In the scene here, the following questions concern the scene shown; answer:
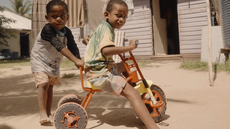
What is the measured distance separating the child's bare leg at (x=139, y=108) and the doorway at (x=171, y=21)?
8.23 metres

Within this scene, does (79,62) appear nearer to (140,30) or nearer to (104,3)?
(104,3)

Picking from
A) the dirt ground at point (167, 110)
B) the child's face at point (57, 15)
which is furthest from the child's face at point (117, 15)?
the dirt ground at point (167, 110)

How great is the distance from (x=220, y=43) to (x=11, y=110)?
597cm

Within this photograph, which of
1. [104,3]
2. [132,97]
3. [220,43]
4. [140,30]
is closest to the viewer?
[132,97]

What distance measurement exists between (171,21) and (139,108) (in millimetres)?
9630

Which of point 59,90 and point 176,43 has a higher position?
point 176,43

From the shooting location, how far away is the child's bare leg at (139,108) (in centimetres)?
173

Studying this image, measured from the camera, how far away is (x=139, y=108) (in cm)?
177

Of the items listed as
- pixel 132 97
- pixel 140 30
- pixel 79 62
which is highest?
pixel 140 30

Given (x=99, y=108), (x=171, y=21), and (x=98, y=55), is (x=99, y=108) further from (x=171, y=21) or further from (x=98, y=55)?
(x=171, y=21)

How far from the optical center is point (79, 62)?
196cm

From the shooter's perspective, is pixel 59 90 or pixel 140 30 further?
pixel 140 30

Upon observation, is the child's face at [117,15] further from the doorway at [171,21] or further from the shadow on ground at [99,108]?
the doorway at [171,21]

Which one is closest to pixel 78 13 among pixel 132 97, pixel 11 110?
pixel 11 110
